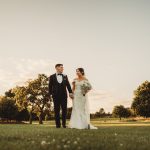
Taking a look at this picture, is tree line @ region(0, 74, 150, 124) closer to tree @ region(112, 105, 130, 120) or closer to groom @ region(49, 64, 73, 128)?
groom @ region(49, 64, 73, 128)

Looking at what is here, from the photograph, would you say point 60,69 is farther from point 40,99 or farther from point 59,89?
point 40,99

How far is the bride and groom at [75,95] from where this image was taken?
18.7 m

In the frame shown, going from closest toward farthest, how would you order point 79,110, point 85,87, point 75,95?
point 85,87 → point 79,110 → point 75,95

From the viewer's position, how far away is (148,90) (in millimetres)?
88000

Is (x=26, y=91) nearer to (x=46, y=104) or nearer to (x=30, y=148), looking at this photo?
(x=46, y=104)

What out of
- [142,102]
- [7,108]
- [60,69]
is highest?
[142,102]

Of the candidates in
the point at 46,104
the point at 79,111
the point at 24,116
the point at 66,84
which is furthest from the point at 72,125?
the point at 24,116

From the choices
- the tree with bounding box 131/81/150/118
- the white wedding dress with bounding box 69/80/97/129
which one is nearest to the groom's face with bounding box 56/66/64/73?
the white wedding dress with bounding box 69/80/97/129

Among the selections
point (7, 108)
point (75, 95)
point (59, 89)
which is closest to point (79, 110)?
point (75, 95)

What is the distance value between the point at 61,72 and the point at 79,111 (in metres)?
2.43

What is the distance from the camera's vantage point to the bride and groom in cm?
1870

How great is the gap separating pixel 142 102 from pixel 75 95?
6830 centimetres

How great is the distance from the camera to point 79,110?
1897cm

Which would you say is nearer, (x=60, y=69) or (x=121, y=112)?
(x=60, y=69)
